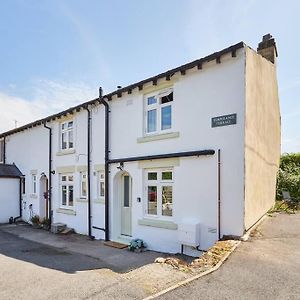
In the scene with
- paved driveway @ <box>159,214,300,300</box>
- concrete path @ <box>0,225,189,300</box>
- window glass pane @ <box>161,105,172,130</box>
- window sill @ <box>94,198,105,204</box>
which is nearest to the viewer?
Answer: paved driveway @ <box>159,214,300,300</box>

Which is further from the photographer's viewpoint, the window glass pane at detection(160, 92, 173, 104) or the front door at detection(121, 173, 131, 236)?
the front door at detection(121, 173, 131, 236)

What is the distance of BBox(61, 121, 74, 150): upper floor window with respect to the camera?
1488 cm

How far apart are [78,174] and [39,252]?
4462mm

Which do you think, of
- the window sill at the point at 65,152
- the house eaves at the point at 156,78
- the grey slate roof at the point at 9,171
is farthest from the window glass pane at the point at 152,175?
the grey slate roof at the point at 9,171

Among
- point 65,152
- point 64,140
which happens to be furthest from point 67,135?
point 65,152

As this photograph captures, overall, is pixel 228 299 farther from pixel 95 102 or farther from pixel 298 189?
pixel 298 189

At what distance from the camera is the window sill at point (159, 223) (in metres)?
9.73

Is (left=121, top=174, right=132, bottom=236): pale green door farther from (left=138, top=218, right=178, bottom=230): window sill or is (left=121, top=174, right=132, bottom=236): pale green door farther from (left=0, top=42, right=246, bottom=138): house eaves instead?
(left=0, top=42, right=246, bottom=138): house eaves

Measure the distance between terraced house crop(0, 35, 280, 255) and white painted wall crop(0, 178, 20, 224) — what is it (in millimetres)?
4186

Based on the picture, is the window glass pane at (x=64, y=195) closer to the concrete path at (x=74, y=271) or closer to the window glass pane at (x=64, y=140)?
the window glass pane at (x=64, y=140)

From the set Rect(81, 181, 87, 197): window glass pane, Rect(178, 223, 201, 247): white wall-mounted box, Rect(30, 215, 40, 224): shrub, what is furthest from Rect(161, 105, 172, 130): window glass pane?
Rect(30, 215, 40, 224): shrub

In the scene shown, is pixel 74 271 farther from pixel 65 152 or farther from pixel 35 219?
pixel 35 219

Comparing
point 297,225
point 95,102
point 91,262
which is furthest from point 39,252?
point 297,225

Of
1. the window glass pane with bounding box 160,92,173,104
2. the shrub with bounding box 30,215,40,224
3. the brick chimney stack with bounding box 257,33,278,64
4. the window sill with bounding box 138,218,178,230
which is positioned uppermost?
the brick chimney stack with bounding box 257,33,278,64
